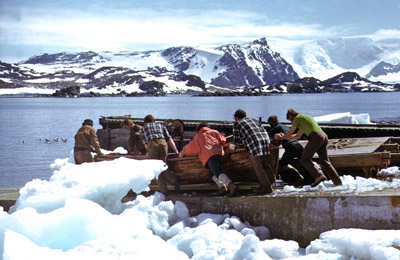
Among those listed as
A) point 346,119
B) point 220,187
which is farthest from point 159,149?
point 346,119

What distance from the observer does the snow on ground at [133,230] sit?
8227 mm

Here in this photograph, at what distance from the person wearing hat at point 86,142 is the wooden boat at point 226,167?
3.50 metres

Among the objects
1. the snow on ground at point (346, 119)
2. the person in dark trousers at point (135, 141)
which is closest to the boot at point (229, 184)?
the person in dark trousers at point (135, 141)

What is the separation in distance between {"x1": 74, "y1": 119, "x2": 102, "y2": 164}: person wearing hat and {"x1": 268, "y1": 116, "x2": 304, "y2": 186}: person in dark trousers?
568cm

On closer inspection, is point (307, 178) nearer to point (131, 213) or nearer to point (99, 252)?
point (131, 213)

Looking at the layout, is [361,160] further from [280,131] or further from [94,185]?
[94,185]

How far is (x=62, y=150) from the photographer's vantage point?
134 ft

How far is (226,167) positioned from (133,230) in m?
3.01

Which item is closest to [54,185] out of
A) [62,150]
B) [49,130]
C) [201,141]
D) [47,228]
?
[47,228]

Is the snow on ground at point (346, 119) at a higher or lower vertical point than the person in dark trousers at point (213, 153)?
lower

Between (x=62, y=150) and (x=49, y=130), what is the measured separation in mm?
24516

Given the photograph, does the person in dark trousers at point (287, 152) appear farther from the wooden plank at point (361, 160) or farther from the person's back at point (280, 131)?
the wooden plank at point (361, 160)

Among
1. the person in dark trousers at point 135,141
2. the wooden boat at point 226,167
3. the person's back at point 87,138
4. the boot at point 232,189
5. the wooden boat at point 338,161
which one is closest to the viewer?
the boot at point 232,189

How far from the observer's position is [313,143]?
35.0 ft
